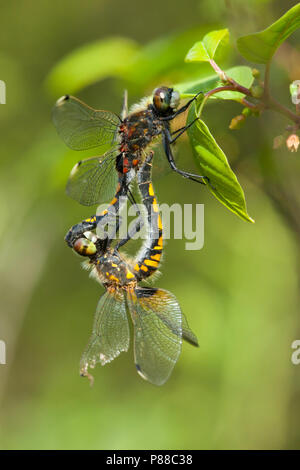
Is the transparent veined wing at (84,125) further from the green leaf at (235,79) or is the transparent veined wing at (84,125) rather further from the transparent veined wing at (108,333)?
the transparent veined wing at (108,333)

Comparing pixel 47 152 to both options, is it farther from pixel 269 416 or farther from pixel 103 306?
pixel 269 416

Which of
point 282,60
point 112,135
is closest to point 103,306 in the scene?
point 112,135

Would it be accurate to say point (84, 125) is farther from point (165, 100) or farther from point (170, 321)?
point (170, 321)

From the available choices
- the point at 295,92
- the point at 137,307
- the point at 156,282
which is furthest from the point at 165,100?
the point at 156,282

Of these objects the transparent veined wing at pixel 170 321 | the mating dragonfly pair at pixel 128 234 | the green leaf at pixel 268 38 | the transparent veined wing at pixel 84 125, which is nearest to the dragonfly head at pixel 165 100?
the mating dragonfly pair at pixel 128 234

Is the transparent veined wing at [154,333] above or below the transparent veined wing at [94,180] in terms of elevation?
below

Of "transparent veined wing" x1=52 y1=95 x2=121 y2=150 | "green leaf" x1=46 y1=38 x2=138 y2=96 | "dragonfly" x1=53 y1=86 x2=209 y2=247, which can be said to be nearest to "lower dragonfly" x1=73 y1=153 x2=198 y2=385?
"dragonfly" x1=53 y1=86 x2=209 y2=247

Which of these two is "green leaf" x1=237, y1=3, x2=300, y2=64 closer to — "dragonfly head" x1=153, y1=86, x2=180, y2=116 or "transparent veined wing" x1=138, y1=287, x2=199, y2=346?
"dragonfly head" x1=153, y1=86, x2=180, y2=116
